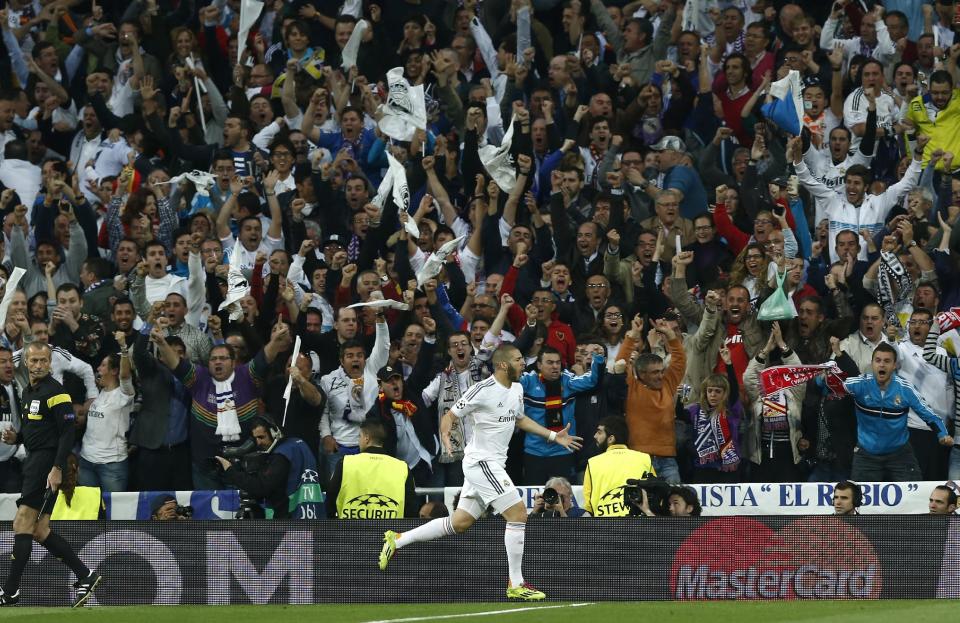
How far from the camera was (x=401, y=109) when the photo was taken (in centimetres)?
1889

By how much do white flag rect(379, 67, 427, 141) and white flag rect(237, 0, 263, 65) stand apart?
2.95 metres

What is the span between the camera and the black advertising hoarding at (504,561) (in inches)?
501

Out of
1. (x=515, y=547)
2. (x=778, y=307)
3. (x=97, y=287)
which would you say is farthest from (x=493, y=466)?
(x=97, y=287)

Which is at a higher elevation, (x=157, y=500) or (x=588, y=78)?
(x=588, y=78)

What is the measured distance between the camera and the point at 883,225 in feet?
56.2

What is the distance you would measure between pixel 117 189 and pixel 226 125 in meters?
1.49

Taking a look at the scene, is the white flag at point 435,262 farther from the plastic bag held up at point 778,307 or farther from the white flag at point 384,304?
the plastic bag held up at point 778,307

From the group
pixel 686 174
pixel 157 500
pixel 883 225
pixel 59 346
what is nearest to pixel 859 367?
pixel 883 225

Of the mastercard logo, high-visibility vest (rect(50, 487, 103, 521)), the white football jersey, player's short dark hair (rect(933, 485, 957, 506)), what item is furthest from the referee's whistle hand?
player's short dark hair (rect(933, 485, 957, 506))

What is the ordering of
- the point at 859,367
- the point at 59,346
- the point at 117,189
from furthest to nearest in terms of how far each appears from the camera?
the point at 117,189
the point at 59,346
the point at 859,367

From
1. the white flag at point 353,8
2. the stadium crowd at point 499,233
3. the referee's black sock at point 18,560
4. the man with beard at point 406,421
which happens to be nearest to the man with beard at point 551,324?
the stadium crowd at point 499,233

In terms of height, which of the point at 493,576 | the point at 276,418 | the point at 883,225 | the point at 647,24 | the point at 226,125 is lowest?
the point at 493,576

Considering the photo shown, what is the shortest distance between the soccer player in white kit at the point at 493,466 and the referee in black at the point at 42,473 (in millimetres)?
2534

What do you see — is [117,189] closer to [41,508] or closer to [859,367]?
[41,508]
